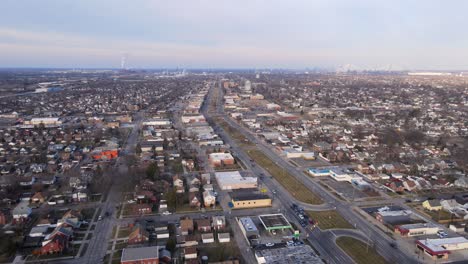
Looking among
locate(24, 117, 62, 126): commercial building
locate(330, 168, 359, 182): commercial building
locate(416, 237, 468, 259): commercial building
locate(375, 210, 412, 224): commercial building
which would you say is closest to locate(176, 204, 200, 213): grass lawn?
locate(375, 210, 412, 224): commercial building

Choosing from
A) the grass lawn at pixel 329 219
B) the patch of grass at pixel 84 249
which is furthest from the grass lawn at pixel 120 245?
the grass lawn at pixel 329 219

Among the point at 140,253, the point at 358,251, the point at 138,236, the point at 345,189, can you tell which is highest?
the point at 140,253

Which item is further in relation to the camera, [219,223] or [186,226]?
[219,223]

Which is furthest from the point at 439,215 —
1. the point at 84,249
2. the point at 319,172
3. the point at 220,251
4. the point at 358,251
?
the point at 84,249

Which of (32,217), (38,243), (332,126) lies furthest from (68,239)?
(332,126)

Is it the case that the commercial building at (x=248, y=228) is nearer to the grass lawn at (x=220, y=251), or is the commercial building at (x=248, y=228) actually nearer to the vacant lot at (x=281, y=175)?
the grass lawn at (x=220, y=251)

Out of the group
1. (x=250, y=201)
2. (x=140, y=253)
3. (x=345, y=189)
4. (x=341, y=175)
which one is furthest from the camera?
(x=341, y=175)

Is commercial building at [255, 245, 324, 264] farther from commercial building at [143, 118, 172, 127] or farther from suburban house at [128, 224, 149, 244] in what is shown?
commercial building at [143, 118, 172, 127]

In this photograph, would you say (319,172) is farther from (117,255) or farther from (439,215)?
(117,255)
